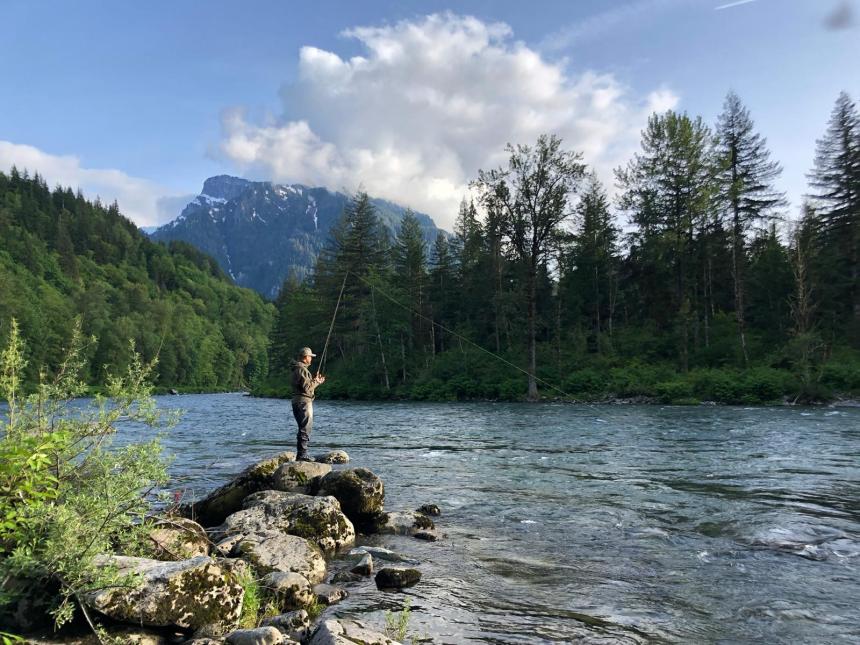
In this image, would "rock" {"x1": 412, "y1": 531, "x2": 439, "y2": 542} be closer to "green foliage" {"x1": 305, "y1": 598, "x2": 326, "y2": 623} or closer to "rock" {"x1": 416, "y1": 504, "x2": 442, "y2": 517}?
"rock" {"x1": 416, "y1": 504, "x2": 442, "y2": 517}

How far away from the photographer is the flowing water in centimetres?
528

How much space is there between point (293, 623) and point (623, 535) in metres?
5.27

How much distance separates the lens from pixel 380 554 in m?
7.65

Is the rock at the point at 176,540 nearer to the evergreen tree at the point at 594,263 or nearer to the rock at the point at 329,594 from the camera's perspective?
the rock at the point at 329,594

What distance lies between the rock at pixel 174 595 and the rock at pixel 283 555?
150 cm

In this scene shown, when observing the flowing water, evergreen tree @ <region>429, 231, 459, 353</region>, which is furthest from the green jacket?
evergreen tree @ <region>429, 231, 459, 353</region>

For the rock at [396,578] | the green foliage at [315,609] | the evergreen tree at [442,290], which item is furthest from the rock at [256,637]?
the evergreen tree at [442,290]

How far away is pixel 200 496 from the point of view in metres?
10.8

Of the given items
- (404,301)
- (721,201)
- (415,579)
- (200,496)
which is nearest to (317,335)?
(404,301)

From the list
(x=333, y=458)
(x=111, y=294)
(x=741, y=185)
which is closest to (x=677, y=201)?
(x=741, y=185)

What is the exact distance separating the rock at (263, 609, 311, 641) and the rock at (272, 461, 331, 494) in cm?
487

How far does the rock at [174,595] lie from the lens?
4418mm

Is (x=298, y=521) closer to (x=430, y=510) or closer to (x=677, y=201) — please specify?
(x=430, y=510)

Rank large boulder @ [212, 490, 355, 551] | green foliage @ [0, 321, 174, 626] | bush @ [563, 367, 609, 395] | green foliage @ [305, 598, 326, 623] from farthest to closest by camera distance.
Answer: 1. bush @ [563, 367, 609, 395]
2. large boulder @ [212, 490, 355, 551]
3. green foliage @ [305, 598, 326, 623]
4. green foliage @ [0, 321, 174, 626]
